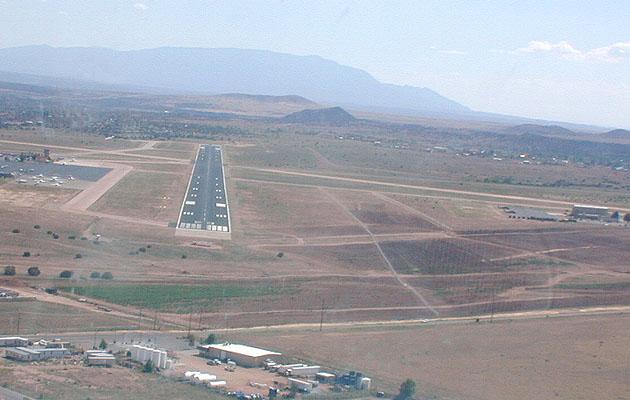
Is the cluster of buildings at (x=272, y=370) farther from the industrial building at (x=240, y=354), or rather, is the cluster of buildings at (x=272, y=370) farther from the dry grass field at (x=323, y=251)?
the dry grass field at (x=323, y=251)

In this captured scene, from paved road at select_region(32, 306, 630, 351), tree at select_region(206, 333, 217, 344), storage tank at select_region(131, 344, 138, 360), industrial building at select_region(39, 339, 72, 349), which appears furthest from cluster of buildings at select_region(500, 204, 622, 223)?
industrial building at select_region(39, 339, 72, 349)

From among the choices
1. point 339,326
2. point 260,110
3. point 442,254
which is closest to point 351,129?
point 260,110

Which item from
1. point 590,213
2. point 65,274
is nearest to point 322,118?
point 590,213

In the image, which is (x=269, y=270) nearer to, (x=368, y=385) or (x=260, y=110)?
(x=368, y=385)

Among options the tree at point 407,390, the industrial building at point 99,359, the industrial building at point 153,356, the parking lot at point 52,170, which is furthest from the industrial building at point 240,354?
the parking lot at point 52,170

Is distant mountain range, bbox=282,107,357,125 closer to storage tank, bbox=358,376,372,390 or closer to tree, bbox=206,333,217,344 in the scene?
tree, bbox=206,333,217,344
